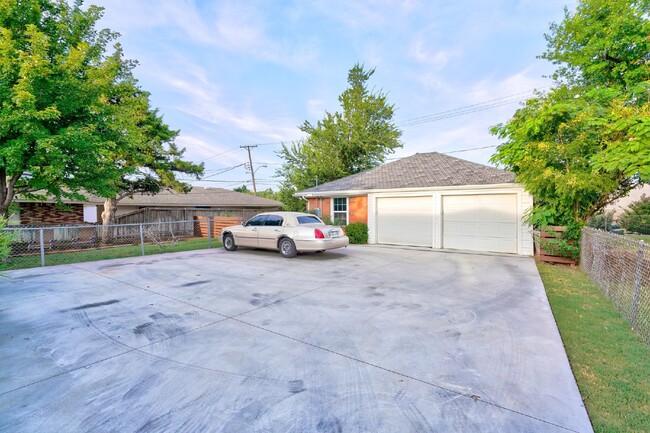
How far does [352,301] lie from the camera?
16.5ft

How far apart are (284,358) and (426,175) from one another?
11.6 meters

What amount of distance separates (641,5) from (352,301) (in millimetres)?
13710

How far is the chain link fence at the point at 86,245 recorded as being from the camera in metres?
9.98

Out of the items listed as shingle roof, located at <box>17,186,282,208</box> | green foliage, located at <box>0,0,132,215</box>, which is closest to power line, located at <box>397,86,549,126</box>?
shingle roof, located at <box>17,186,282,208</box>

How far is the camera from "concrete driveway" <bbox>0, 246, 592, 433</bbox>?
2.19 meters

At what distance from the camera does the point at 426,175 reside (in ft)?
43.0

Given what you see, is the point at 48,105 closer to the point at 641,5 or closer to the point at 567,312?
the point at 567,312

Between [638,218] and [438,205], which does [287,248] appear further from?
[638,218]

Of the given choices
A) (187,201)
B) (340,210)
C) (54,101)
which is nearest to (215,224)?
(187,201)

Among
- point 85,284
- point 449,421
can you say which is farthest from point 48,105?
point 449,421

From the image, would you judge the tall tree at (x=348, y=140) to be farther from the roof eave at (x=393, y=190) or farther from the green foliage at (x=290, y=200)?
the roof eave at (x=393, y=190)

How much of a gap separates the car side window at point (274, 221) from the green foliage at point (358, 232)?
4.36m

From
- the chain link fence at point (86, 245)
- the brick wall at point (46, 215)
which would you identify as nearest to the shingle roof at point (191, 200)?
the chain link fence at point (86, 245)

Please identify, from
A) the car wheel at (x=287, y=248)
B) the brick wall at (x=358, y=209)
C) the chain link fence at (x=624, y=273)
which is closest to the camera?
the chain link fence at (x=624, y=273)
